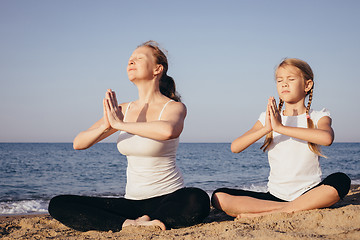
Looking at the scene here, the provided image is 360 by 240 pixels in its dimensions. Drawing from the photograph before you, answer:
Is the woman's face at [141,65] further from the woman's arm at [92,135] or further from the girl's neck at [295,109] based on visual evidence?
Answer: the girl's neck at [295,109]

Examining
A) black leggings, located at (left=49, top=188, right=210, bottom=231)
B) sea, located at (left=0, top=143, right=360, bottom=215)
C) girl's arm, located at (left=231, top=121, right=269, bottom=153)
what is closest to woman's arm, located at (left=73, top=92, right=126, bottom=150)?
black leggings, located at (left=49, top=188, right=210, bottom=231)

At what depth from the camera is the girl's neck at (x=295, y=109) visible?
3721mm

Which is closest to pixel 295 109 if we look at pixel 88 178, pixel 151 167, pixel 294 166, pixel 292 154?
pixel 292 154

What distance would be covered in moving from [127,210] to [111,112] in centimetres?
94

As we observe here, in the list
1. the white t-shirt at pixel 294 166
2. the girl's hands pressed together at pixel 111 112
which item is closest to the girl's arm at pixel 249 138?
the white t-shirt at pixel 294 166

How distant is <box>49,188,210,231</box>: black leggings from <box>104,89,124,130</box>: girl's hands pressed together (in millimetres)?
761

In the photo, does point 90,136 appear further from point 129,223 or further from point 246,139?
point 246,139

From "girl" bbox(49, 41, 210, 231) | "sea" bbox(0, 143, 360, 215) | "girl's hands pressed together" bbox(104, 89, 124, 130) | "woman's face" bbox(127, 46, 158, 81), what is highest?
"woman's face" bbox(127, 46, 158, 81)

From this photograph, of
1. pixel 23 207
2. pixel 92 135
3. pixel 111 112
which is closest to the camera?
pixel 111 112

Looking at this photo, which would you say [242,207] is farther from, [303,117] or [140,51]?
[140,51]

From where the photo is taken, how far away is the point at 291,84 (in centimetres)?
360

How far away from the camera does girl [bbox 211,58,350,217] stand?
10.8ft

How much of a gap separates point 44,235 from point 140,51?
6.58ft

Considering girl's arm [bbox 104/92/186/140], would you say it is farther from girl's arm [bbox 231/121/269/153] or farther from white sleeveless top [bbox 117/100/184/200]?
girl's arm [bbox 231/121/269/153]
